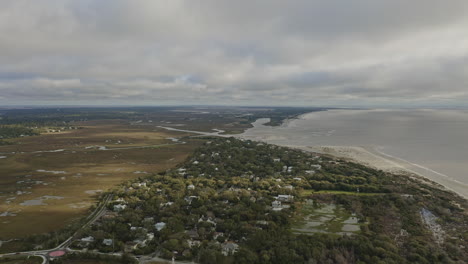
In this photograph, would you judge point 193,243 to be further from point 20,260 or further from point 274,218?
point 20,260

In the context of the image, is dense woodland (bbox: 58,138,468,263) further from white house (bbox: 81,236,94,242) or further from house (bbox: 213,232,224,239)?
white house (bbox: 81,236,94,242)

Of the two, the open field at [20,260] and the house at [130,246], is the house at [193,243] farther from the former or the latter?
the open field at [20,260]

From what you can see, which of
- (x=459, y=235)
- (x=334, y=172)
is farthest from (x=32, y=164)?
(x=459, y=235)

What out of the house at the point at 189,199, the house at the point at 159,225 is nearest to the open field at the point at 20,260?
the house at the point at 159,225

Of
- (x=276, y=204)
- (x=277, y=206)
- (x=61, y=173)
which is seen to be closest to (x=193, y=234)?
(x=277, y=206)

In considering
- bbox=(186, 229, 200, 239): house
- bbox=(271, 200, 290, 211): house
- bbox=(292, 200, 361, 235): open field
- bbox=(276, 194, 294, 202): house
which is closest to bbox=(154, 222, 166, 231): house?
bbox=(186, 229, 200, 239): house

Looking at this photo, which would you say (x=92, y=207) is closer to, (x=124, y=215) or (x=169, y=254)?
(x=124, y=215)

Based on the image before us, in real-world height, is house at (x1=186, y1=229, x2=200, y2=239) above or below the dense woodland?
below
